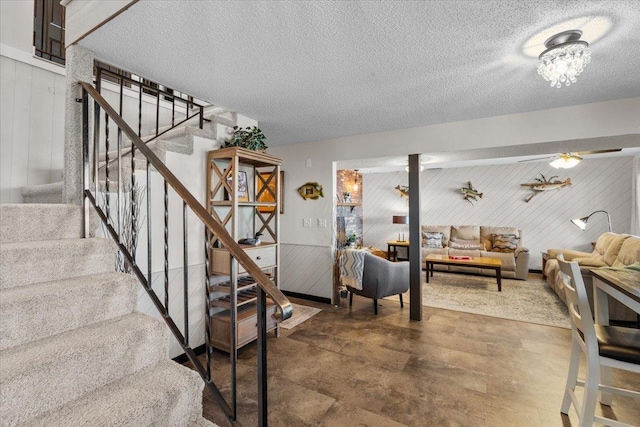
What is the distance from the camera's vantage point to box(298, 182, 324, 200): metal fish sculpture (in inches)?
166

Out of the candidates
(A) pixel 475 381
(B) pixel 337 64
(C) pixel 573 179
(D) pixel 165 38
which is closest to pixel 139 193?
(D) pixel 165 38

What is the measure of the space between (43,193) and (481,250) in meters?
6.93

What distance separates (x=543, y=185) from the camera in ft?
20.0

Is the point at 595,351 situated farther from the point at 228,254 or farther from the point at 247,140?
the point at 247,140

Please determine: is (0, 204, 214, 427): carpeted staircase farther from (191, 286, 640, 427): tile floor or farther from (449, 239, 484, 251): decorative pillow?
(449, 239, 484, 251): decorative pillow

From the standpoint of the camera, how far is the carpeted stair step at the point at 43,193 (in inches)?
87.4

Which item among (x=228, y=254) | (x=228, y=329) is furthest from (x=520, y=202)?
(x=228, y=329)

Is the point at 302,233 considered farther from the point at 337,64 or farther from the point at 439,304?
the point at 337,64

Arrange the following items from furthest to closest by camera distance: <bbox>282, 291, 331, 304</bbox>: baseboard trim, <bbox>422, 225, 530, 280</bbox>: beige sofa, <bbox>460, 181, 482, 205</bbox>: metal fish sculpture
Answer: <bbox>460, 181, 482, 205</bbox>: metal fish sculpture, <bbox>422, 225, 530, 280</bbox>: beige sofa, <bbox>282, 291, 331, 304</bbox>: baseboard trim

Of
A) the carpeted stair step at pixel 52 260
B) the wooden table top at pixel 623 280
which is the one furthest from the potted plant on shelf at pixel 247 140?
the wooden table top at pixel 623 280

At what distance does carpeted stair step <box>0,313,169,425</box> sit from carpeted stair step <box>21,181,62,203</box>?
4.83ft

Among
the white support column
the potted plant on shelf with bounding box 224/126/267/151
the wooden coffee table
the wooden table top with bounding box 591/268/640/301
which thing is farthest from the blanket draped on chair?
the white support column

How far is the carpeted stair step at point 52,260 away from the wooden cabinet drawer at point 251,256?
1.06m

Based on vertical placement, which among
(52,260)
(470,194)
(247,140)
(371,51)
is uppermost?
(371,51)
